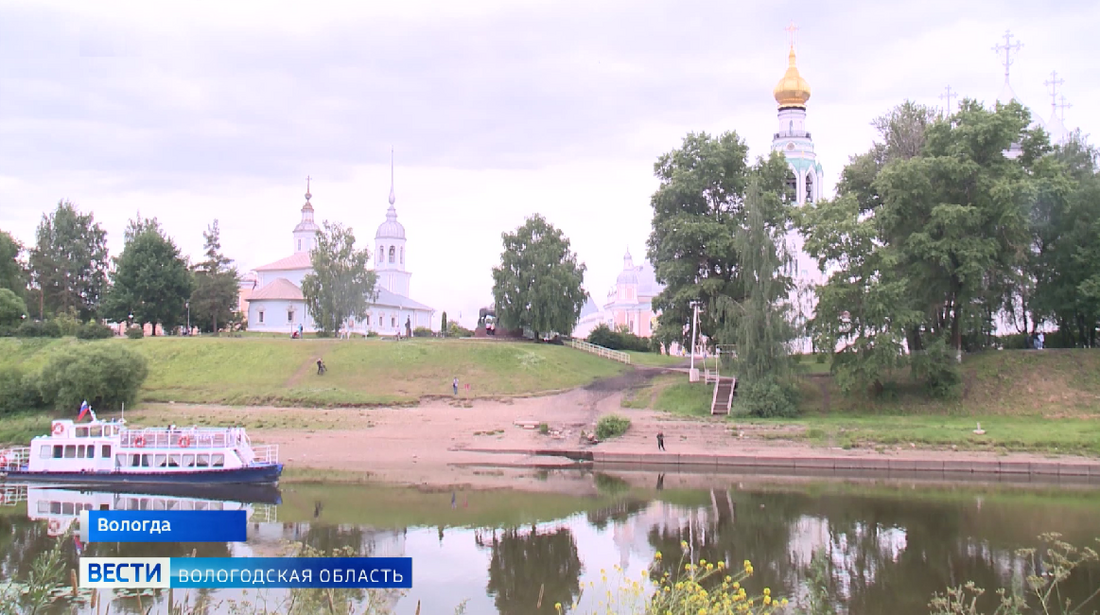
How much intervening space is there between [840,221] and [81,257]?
60.2m

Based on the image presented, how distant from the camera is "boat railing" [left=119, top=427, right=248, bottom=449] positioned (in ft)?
92.7

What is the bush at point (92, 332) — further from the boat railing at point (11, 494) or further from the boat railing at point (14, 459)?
the boat railing at point (11, 494)

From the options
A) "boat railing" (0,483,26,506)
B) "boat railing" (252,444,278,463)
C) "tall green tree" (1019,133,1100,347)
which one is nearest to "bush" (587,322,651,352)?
"tall green tree" (1019,133,1100,347)

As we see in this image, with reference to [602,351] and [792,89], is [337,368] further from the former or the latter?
[792,89]

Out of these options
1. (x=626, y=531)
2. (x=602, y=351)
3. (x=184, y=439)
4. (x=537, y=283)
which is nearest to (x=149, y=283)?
(x=537, y=283)

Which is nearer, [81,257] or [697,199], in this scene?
[697,199]

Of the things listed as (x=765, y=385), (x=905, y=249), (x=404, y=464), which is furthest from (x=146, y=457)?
(x=905, y=249)

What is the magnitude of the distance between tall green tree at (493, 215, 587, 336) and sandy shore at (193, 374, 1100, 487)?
16.7 m

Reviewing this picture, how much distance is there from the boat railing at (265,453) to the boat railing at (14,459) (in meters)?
7.30

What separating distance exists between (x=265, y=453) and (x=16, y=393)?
15410 millimetres

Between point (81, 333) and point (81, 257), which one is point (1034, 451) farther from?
point (81, 257)

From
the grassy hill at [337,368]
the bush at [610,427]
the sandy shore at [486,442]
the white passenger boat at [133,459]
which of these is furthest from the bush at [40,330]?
the bush at [610,427]

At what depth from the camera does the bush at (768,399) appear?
119 ft

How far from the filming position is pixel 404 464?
99.7ft
